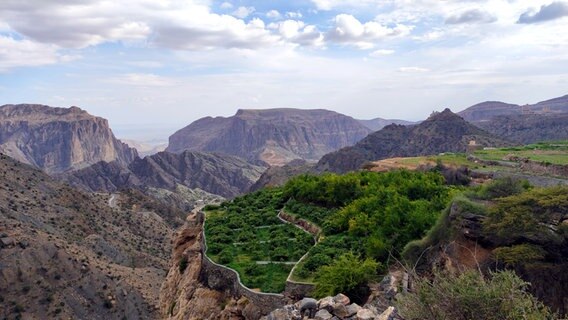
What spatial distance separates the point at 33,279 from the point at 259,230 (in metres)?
25.8

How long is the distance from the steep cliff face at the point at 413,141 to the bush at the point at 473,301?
9414 centimetres

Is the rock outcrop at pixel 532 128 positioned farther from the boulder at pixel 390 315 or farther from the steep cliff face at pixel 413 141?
the boulder at pixel 390 315

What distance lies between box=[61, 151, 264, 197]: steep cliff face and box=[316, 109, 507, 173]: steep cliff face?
46722 mm

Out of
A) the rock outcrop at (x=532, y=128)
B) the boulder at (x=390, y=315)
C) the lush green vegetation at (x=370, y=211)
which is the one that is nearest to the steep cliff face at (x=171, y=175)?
the rock outcrop at (x=532, y=128)

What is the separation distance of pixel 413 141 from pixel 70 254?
91.1 metres

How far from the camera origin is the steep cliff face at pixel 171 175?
148625 mm

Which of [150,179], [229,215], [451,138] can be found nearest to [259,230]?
[229,215]

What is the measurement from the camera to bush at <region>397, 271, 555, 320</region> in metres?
8.87

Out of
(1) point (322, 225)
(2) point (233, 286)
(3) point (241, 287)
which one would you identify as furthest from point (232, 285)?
(1) point (322, 225)

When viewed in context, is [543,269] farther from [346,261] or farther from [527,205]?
[346,261]

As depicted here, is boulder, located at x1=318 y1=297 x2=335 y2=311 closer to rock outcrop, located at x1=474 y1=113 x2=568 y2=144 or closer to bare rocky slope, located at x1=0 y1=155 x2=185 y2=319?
bare rocky slope, located at x1=0 y1=155 x2=185 y2=319

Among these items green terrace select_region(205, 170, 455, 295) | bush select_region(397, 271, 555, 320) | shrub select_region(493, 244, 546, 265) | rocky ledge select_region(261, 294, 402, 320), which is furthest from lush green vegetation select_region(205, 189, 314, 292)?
bush select_region(397, 271, 555, 320)

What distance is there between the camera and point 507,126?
487 ft

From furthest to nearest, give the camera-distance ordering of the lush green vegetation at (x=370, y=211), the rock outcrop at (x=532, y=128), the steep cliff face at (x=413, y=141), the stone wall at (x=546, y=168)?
the rock outcrop at (x=532, y=128), the steep cliff face at (x=413, y=141), the stone wall at (x=546, y=168), the lush green vegetation at (x=370, y=211)
